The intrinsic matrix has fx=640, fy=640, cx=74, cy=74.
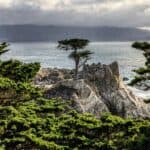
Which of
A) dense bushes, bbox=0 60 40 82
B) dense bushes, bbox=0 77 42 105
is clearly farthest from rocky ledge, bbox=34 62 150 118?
dense bushes, bbox=0 77 42 105

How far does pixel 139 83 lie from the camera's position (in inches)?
1502

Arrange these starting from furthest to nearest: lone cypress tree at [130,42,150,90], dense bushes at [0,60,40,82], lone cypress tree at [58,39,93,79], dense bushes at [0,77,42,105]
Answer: lone cypress tree at [58,39,93,79]
dense bushes at [0,60,40,82]
dense bushes at [0,77,42,105]
lone cypress tree at [130,42,150,90]

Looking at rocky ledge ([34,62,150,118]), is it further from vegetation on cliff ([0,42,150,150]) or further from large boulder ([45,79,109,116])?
vegetation on cliff ([0,42,150,150])

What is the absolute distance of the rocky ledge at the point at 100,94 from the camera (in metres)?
68.1

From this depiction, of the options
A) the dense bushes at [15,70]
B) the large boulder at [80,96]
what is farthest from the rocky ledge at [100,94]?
the dense bushes at [15,70]

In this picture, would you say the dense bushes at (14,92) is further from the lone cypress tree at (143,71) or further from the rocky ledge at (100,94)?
the rocky ledge at (100,94)

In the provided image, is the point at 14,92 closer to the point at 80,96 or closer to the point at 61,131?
the point at 61,131

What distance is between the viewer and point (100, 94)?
72.4m

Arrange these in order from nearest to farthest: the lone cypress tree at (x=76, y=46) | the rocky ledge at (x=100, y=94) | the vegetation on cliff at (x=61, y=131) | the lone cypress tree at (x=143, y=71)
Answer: the lone cypress tree at (x=143, y=71) < the vegetation on cliff at (x=61, y=131) < the rocky ledge at (x=100, y=94) < the lone cypress tree at (x=76, y=46)

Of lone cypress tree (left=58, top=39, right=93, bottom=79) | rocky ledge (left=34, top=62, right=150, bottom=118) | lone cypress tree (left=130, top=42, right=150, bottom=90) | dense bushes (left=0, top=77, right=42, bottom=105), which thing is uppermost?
lone cypress tree (left=130, top=42, right=150, bottom=90)

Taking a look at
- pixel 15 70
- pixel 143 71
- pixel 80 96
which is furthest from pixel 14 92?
pixel 80 96

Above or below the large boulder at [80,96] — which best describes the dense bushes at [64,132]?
above

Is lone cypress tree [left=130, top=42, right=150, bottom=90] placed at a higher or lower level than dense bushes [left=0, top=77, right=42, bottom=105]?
higher

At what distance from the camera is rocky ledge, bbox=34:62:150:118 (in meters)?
68.1
